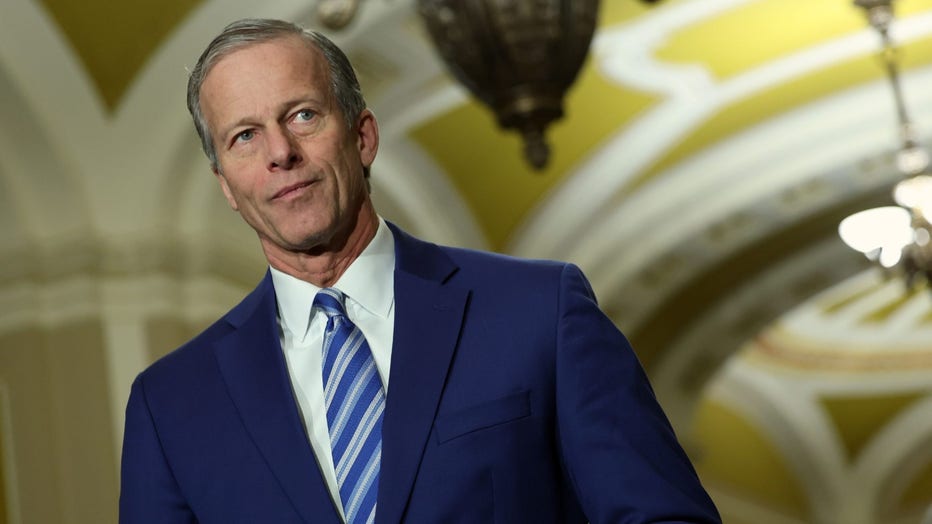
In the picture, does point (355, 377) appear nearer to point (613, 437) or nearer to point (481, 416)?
point (481, 416)

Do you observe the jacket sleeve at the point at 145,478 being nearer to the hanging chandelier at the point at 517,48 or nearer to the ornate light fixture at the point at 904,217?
the hanging chandelier at the point at 517,48

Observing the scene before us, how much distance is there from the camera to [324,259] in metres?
1.92

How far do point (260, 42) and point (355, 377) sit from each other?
39 cm

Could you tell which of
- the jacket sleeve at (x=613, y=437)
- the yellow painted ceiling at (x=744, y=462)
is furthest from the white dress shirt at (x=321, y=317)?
the yellow painted ceiling at (x=744, y=462)

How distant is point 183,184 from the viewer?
815 centimetres

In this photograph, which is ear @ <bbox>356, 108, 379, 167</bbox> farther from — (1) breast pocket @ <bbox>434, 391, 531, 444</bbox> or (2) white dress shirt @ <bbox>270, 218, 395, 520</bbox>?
(1) breast pocket @ <bbox>434, 391, 531, 444</bbox>

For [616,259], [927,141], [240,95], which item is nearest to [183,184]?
[616,259]

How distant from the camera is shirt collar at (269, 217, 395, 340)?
1.93 metres

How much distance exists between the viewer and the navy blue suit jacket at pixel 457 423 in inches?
70.1

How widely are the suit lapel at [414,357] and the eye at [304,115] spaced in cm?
21

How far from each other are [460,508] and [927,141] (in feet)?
33.7

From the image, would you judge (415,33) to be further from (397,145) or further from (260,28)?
(260,28)

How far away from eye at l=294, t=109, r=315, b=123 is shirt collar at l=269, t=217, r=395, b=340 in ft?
0.57

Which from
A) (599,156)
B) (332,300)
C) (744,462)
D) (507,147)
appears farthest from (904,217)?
(744,462)
